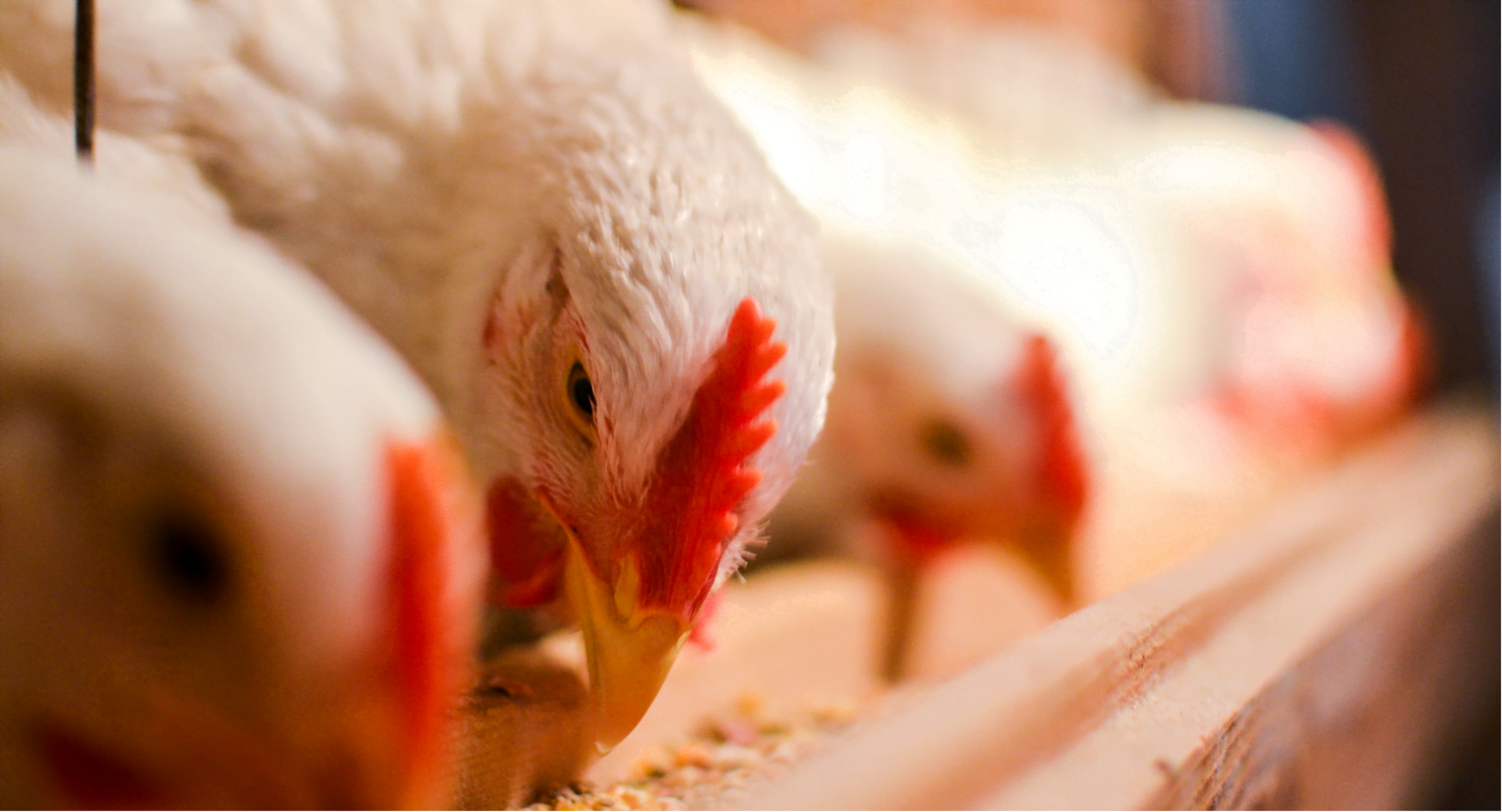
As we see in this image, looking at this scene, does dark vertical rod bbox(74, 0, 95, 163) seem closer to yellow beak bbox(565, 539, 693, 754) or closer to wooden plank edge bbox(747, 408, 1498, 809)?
yellow beak bbox(565, 539, 693, 754)

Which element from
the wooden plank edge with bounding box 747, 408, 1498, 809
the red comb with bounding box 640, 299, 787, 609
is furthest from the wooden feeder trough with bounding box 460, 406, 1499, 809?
the red comb with bounding box 640, 299, 787, 609

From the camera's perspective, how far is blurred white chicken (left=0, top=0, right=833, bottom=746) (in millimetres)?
544

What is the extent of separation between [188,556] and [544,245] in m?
0.37

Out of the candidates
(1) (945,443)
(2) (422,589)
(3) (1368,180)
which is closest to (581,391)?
(2) (422,589)

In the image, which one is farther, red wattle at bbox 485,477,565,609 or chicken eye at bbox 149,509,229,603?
red wattle at bbox 485,477,565,609

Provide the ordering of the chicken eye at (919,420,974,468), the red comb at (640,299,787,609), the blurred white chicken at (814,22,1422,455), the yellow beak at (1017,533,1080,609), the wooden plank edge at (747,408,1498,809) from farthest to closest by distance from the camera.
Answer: the blurred white chicken at (814,22,1422,455) < the chicken eye at (919,420,974,468) < the yellow beak at (1017,533,1080,609) < the red comb at (640,299,787,609) < the wooden plank edge at (747,408,1498,809)

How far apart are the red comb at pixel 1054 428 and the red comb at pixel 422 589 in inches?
30.0

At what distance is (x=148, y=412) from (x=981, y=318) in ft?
2.92

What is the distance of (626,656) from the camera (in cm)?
55

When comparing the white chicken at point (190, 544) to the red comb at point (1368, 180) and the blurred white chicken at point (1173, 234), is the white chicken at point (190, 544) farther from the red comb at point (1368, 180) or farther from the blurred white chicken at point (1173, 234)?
the red comb at point (1368, 180)

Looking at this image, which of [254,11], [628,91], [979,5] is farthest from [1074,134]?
[254,11]

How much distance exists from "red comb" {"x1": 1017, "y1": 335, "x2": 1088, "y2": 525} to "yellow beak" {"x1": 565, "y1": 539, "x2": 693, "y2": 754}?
55 cm

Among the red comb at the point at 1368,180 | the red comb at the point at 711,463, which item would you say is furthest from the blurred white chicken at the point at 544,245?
the red comb at the point at 1368,180

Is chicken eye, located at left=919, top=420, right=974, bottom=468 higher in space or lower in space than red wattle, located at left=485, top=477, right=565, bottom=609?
lower
